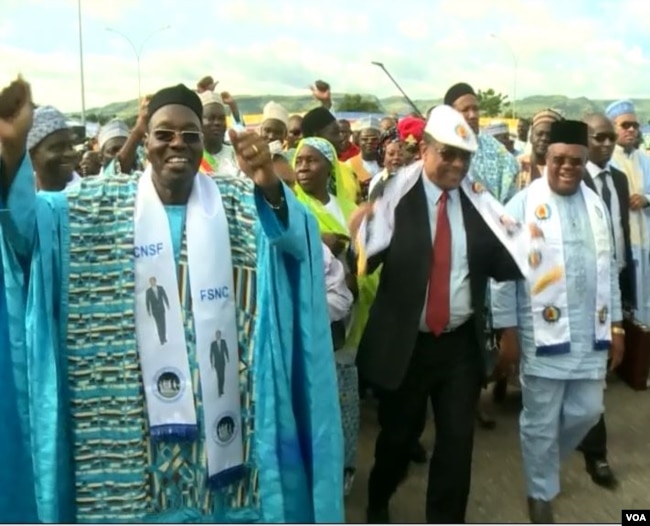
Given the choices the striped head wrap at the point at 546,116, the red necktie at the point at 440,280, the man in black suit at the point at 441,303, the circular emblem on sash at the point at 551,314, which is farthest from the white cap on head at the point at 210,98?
the circular emblem on sash at the point at 551,314

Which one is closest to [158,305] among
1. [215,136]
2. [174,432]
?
[174,432]

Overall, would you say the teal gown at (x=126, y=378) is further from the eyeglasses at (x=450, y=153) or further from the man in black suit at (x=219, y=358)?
the eyeglasses at (x=450, y=153)

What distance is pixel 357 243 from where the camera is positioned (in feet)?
14.5

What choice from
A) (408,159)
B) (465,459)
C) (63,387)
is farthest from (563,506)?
(63,387)

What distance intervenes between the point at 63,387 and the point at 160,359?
0.32m

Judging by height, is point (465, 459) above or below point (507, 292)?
below

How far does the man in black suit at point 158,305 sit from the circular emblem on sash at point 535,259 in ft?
6.78

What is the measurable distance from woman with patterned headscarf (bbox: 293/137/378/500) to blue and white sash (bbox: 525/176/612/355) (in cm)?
88

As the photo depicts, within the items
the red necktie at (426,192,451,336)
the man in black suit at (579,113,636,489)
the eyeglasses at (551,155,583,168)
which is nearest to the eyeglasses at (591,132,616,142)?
the man in black suit at (579,113,636,489)

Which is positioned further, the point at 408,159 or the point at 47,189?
the point at 408,159

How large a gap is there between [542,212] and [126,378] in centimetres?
234

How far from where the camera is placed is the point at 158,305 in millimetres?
3107

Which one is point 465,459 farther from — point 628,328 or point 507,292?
point 628,328

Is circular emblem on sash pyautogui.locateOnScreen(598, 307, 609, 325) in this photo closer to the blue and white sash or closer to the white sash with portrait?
the blue and white sash
